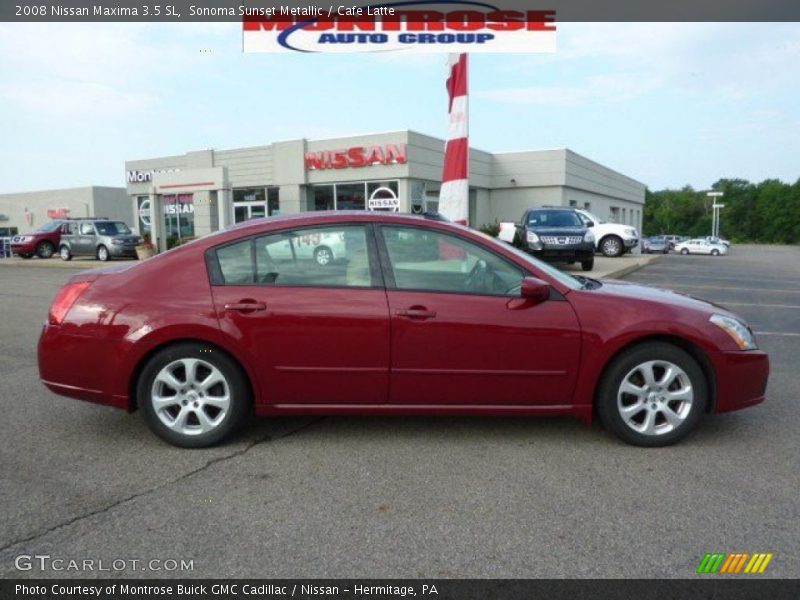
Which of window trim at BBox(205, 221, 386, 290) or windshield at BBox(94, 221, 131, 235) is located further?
windshield at BBox(94, 221, 131, 235)

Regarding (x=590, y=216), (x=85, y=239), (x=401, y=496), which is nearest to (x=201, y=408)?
(x=401, y=496)

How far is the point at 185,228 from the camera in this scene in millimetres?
29203

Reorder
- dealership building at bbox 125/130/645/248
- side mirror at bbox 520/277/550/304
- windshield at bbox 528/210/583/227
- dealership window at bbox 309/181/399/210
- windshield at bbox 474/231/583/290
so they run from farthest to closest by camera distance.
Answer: dealership window at bbox 309/181/399/210 < dealership building at bbox 125/130/645/248 < windshield at bbox 528/210/583/227 < windshield at bbox 474/231/583/290 < side mirror at bbox 520/277/550/304

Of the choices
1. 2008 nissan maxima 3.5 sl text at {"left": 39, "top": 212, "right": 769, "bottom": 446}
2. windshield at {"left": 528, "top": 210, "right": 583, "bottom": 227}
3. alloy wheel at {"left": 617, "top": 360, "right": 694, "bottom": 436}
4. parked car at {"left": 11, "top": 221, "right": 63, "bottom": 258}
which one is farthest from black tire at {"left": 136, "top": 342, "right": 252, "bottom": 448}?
parked car at {"left": 11, "top": 221, "right": 63, "bottom": 258}

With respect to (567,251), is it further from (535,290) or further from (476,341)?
(476,341)

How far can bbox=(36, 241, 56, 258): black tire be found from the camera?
26831 mm

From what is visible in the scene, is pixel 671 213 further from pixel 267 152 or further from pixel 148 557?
pixel 148 557

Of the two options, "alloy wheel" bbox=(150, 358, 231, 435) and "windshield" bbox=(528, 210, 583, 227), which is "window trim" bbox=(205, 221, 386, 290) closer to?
"alloy wheel" bbox=(150, 358, 231, 435)

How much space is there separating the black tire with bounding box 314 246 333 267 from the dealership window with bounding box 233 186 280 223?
23.4 meters

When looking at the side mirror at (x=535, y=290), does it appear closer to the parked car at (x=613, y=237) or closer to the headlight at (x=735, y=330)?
the headlight at (x=735, y=330)

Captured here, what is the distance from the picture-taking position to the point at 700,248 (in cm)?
4691

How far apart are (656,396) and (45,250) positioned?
96.8ft

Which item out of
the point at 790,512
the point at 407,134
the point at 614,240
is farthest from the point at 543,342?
the point at 407,134

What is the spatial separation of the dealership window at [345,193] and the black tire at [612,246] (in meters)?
8.19
